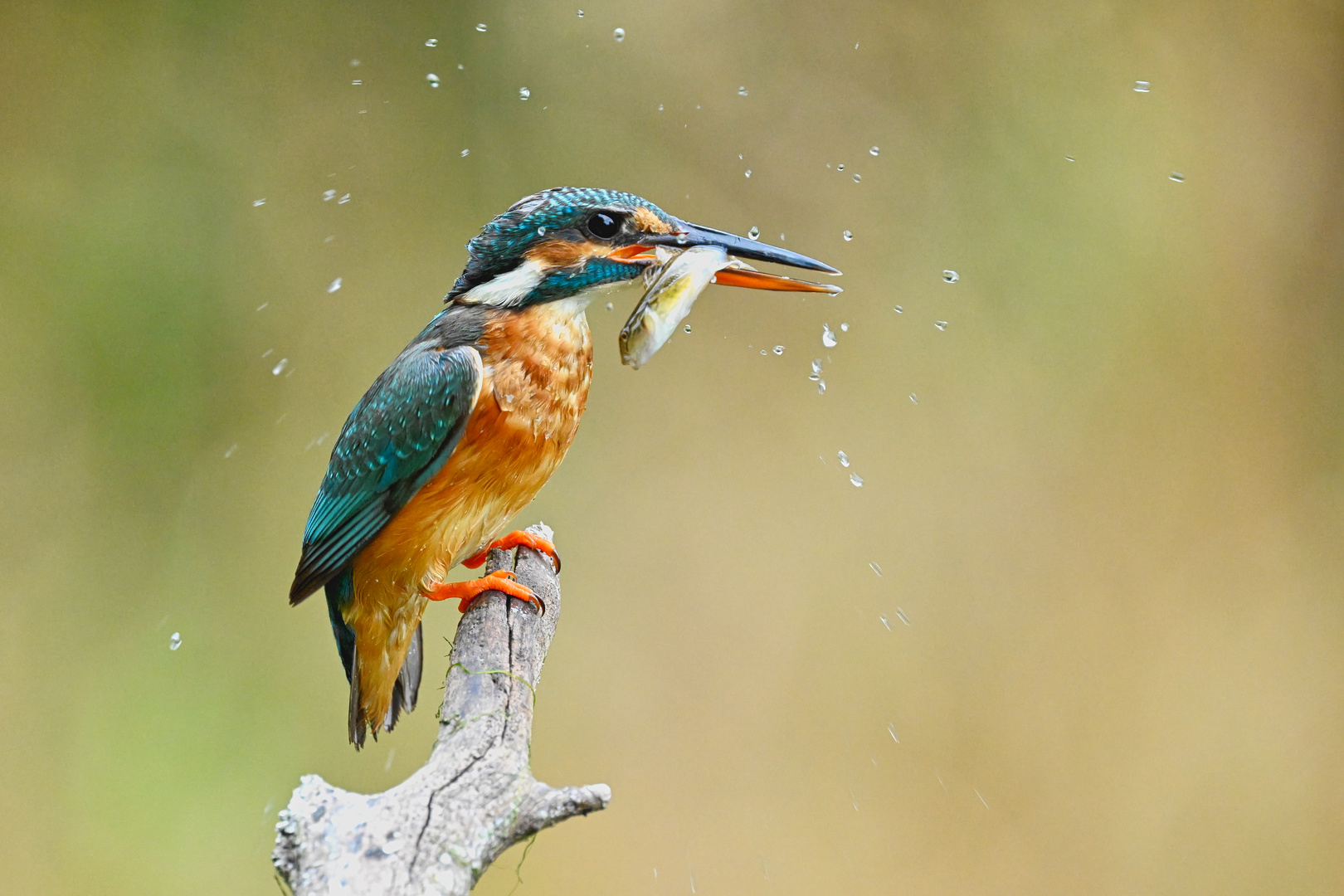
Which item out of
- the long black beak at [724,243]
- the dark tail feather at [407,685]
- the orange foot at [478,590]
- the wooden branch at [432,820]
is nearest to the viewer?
the wooden branch at [432,820]

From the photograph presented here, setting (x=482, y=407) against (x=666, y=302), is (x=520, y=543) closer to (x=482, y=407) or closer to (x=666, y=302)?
(x=482, y=407)

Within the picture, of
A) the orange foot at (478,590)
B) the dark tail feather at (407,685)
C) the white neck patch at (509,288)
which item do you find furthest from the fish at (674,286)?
the dark tail feather at (407,685)

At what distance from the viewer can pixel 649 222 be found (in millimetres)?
1371

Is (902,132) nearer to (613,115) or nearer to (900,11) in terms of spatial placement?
(900,11)

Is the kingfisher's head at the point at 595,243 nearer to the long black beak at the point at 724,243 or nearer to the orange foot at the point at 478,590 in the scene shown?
the long black beak at the point at 724,243

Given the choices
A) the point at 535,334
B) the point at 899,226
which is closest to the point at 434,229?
the point at 899,226

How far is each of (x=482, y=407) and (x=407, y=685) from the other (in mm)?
559

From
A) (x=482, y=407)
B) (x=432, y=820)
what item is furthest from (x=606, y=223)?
(x=432, y=820)

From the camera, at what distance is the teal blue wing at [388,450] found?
1378 millimetres

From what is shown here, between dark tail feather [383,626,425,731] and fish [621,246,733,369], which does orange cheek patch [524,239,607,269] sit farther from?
dark tail feather [383,626,425,731]

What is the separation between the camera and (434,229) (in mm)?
2723

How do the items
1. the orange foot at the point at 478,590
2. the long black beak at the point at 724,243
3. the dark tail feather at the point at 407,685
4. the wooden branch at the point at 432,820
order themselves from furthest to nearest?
the dark tail feather at the point at 407,685 → the orange foot at the point at 478,590 → the long black beak at the point at 724,243 → the wooden branch at the point at 432,820

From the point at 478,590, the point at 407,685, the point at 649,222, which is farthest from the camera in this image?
the point at 407,685

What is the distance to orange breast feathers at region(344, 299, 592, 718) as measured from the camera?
140cm
